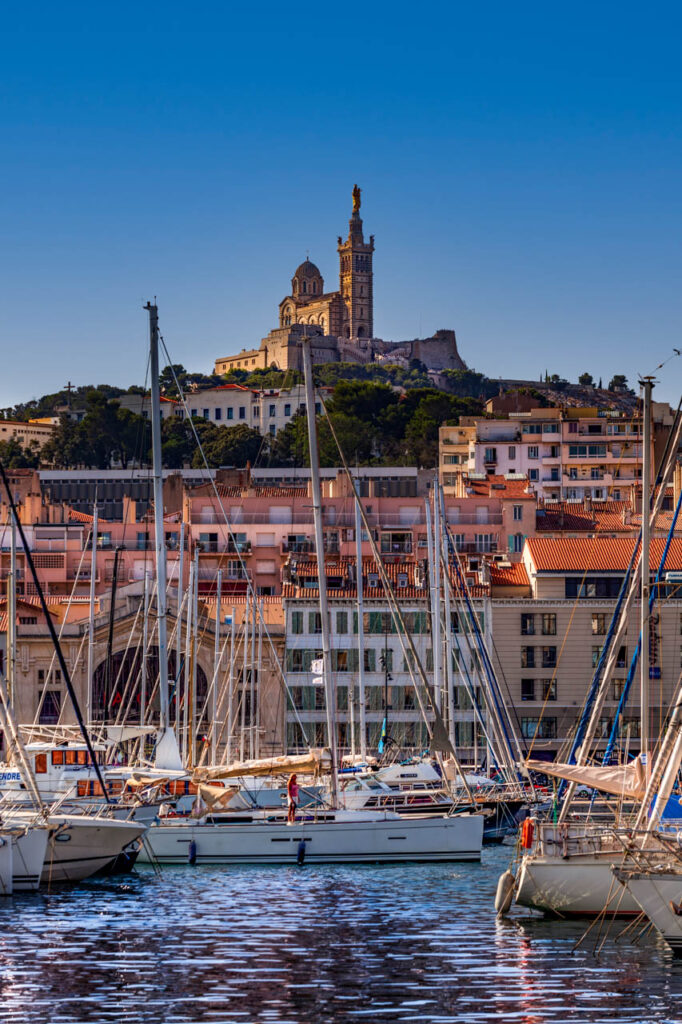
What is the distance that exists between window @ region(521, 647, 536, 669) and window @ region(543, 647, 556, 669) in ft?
1.55

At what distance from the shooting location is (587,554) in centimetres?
8206

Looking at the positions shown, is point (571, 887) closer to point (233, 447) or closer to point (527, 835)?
point (527, 835)

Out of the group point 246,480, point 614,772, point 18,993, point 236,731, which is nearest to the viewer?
point 18,993

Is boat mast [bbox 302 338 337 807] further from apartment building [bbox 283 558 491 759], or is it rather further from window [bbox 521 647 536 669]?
window [bbox 521 647 536 669]

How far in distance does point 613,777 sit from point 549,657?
44647mm

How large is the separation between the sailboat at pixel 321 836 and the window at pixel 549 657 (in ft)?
111

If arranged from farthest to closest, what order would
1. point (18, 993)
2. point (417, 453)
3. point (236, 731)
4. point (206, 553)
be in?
point (417, 453)
point (206, 553)
point (236, 731)
point (18, 993)

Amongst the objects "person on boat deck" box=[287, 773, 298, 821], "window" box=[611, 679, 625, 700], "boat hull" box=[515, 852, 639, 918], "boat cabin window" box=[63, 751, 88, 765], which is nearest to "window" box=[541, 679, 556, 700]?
"window" box=[611, 679, 625, 700]

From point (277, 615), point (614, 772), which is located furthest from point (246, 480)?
point (614, 772)

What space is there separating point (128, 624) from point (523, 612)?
17020 millimetres

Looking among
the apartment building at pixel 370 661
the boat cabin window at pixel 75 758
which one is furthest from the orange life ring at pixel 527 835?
the apartment building at pixel 370 661

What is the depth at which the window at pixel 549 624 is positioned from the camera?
79.4m

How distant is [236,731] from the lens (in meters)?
73.9

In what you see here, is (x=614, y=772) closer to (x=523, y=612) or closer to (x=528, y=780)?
(x=528, y=780)
